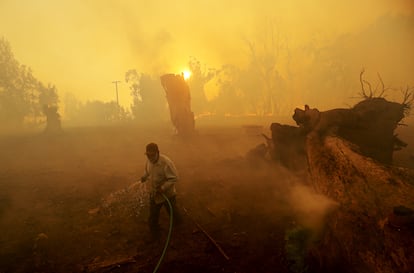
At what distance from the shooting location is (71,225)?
8133 millimetres

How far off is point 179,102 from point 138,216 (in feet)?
45.7

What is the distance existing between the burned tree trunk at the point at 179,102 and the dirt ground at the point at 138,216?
5064 mm

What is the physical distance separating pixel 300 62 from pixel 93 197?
57.4 m

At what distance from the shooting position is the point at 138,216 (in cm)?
853

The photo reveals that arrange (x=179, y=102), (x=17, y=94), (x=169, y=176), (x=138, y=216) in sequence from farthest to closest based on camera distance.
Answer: (x=17, y=94)
(x=179, y=102)
(x=138, y=216)
(x=169, y=176)

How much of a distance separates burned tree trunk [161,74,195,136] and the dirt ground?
16.6 feet

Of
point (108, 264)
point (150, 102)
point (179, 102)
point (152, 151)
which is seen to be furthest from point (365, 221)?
point (150, 102)

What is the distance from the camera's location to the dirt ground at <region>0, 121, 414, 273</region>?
614 centimetres

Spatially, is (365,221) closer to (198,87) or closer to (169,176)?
(169,176)

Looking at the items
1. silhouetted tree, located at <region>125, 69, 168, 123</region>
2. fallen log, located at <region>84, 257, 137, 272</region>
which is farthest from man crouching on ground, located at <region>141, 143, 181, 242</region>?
silhouetted tree, located at <region>125, 69, 168, 123</region>

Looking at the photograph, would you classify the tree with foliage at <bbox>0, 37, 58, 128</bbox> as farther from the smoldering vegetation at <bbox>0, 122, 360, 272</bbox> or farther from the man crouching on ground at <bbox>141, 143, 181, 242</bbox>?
the man crouching on ground at <bbox>141, 143, 181, 242</bbox>

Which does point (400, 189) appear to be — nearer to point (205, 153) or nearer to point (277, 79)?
point (205, 153)

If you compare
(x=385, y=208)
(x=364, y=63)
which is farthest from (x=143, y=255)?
(x=364, y=63)

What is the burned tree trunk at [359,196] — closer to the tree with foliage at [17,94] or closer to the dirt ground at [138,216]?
the dirt ground at [138,216]
